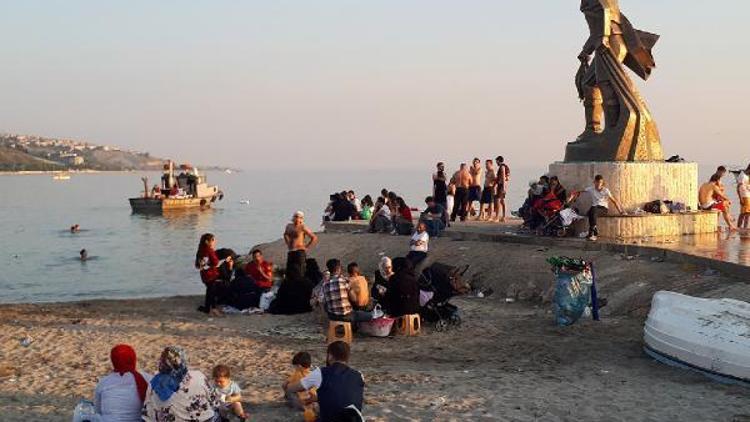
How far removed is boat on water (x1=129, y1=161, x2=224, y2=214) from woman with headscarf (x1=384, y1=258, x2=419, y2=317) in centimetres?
4941

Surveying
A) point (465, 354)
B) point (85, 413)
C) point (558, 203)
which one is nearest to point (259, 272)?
point (465, 354)

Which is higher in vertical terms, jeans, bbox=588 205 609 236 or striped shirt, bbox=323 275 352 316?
jeans, bbox=588 205 609 236

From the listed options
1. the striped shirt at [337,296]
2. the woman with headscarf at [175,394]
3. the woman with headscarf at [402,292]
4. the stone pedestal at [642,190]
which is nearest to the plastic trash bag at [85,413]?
the woman with headscarf at [175,394]

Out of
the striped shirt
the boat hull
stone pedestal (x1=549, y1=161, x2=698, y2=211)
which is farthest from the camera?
the boat hull

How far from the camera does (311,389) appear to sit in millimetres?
7227

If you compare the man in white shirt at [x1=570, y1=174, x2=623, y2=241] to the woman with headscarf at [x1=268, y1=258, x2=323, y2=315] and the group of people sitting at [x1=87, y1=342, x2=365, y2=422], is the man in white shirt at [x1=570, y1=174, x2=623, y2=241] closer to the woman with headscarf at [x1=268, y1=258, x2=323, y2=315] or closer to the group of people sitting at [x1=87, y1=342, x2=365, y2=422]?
the woman with headscarf at [x1=268, y1=258, x2=323, y2=315]

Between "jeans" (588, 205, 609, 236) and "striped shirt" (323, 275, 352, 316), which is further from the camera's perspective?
"jeans" (588, 205, 609, 236)

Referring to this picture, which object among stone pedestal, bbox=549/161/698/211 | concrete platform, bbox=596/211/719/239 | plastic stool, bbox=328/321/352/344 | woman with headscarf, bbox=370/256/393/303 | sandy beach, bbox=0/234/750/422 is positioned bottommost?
sandy beach, bbox=0/234/750/422

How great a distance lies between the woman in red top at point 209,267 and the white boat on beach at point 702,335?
667cm

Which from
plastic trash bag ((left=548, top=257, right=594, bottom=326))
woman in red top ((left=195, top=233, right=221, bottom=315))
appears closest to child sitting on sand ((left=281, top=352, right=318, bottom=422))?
plastic trash bag ((left=548, top=257, right=594, bottom=326))

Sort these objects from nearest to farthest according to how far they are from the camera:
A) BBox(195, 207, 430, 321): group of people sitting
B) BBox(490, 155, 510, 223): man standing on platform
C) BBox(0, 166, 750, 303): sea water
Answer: BBox(195, 207, 430, 321): group of people sitting < BBox(490, 155, 510, 223): man standing on platform < BBox(0, 166, 750, 303): sea water

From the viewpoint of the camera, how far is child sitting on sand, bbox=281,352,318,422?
7.29m

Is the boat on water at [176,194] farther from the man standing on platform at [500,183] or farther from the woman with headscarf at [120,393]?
the woman with headscarf at [120,393]

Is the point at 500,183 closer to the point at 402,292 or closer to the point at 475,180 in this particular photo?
the point at 475,180
